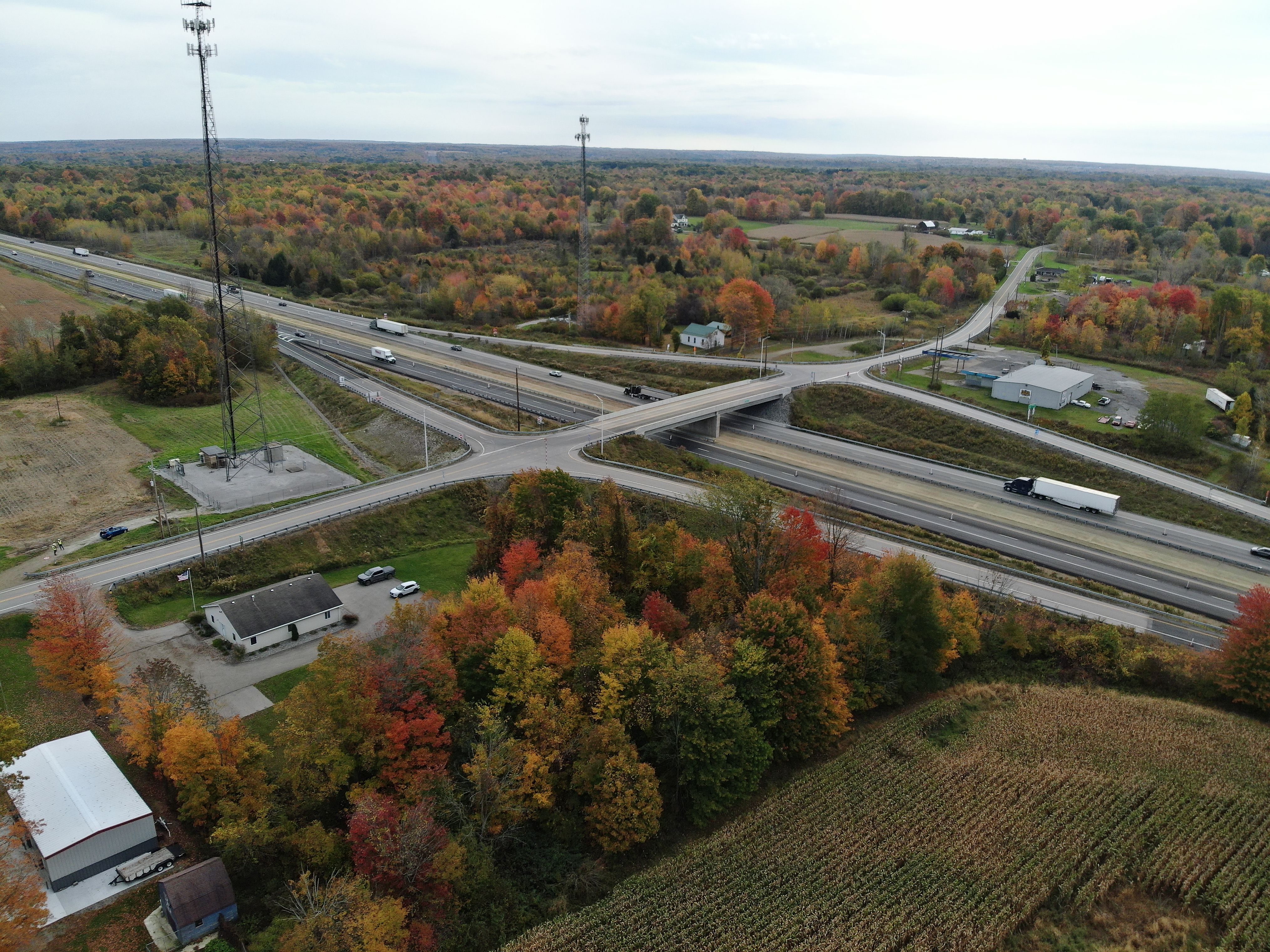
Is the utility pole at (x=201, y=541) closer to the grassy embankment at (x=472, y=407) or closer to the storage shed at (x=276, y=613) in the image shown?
the storage shed at (x=276, y=613)

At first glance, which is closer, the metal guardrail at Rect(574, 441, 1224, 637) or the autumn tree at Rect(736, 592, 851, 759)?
the autumn tree at Rect(736, 592, 851, 759)

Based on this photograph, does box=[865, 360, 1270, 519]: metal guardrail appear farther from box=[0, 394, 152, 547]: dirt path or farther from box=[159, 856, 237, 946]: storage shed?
box=[0, 394, 152, 547]: dirt path

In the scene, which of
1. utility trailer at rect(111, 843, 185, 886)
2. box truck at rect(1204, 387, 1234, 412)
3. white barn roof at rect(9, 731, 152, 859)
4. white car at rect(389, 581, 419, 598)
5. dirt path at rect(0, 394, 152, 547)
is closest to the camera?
white barn roof at rect(9, 731, 152, 859)

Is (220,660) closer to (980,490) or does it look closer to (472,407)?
(472,407)

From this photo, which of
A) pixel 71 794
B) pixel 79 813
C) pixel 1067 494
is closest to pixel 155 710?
pixel 71 794

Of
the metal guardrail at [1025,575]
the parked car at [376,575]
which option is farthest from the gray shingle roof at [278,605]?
the metal guardrail at [1025,575]

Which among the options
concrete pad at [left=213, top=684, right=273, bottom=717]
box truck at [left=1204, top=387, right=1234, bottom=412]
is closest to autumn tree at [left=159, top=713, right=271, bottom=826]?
concrete pad at [left=213, top=684, right=273, bottom=717]
